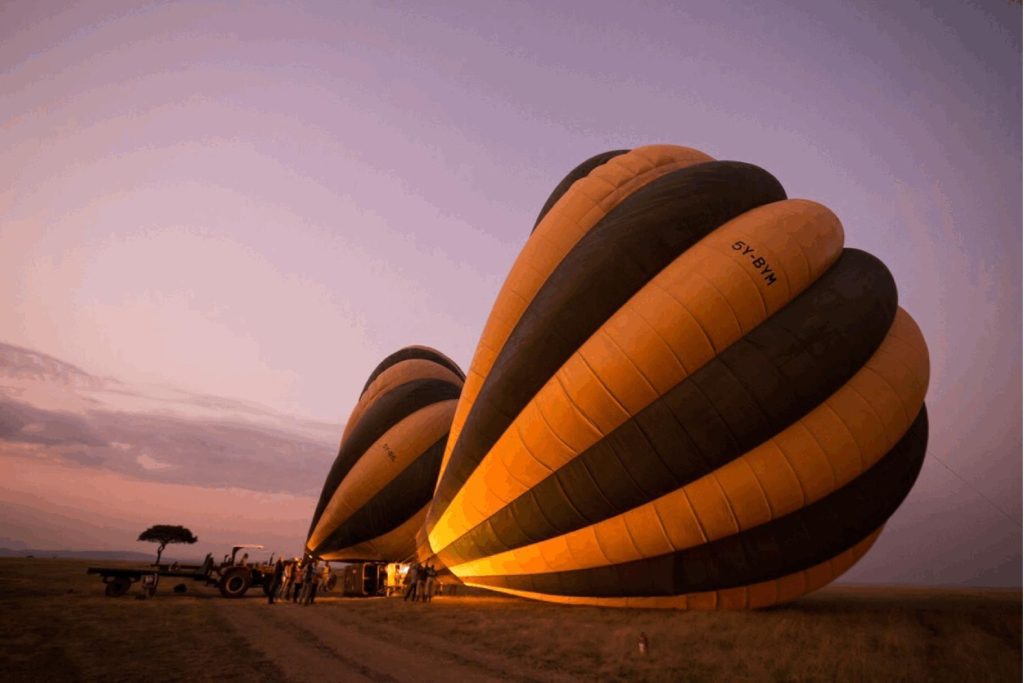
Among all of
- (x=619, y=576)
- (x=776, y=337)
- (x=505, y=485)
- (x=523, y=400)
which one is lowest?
(x=619, y=576)

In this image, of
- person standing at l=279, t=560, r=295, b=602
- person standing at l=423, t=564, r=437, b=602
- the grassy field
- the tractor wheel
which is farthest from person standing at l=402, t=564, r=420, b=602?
the tractor wheel

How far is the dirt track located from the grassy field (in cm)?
3

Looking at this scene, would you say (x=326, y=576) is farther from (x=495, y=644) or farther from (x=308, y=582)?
(x=495, y=644)

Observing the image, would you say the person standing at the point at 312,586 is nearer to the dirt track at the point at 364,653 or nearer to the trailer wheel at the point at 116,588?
the dirt track at the point at 364,653

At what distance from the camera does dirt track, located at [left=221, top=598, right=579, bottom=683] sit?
6773 mm

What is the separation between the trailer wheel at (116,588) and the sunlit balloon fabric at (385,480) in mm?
7672

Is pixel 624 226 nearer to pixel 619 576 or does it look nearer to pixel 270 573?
pixel 619 576

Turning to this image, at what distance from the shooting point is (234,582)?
18094 millimetres

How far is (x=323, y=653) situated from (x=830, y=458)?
35.4 ft

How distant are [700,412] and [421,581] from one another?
10.9 metres

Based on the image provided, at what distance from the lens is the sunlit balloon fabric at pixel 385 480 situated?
21500 mm

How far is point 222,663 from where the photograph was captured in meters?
7.20

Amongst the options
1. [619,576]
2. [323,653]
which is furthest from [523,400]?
[323,653]

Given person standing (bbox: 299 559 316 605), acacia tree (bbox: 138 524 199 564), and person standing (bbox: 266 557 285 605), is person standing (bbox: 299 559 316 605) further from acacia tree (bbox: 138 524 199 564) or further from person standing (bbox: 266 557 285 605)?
acacia tree (bbox: 138 524 199 564)
